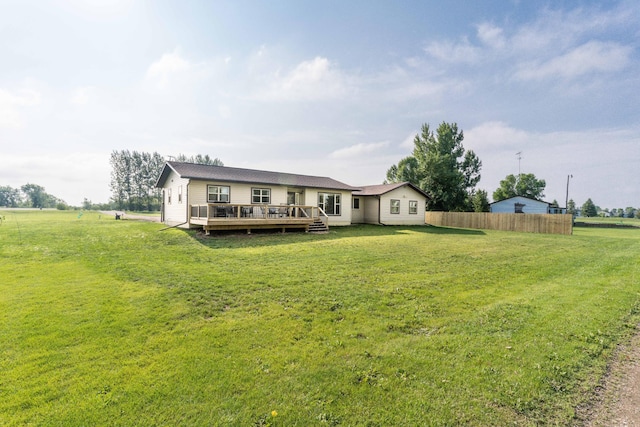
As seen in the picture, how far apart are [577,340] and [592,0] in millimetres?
14790

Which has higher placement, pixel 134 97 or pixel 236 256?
pixel 134 97

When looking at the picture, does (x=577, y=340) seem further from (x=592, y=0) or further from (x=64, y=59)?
(x=64, y=59)

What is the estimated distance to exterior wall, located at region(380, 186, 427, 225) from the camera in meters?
23.9

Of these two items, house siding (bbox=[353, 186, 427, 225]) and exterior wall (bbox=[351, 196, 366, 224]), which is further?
exterior wall (bbox=[351, 196, 366, 224])

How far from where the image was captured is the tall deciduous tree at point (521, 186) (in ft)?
175

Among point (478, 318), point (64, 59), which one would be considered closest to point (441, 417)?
point (478, 318)

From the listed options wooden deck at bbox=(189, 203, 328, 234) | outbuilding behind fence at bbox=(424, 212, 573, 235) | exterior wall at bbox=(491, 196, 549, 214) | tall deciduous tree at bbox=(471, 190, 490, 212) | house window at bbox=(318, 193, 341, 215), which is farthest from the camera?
tall deciduous tree at bbox=(471, 190, 490, 212)

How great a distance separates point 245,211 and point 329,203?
7662 mm

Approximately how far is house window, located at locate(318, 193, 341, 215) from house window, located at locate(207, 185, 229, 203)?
6.88 m

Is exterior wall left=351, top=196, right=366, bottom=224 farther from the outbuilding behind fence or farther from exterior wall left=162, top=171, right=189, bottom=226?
exterior wall left=162, top=171, right=189, bottom=226

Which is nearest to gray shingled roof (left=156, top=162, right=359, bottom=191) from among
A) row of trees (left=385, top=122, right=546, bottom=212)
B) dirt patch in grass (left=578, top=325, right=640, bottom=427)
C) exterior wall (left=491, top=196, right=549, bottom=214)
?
dirt patch in grass (left=578, top=325, right=640, bottom=427)

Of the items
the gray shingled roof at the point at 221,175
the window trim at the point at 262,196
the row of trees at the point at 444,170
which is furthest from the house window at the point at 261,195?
the row of trees at the point at 444,170

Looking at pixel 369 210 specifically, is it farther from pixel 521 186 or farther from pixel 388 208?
pixel 521 186

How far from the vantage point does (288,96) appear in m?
16.6
